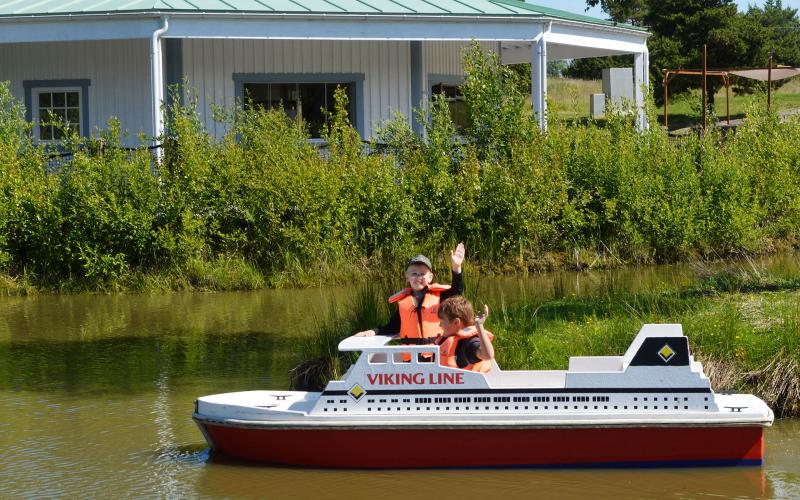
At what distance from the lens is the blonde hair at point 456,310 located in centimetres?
914

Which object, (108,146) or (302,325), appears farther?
(108,146)

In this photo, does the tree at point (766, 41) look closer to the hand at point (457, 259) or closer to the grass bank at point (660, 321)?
the grass bank at point (660, 321)

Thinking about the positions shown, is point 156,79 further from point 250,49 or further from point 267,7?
point 250,49

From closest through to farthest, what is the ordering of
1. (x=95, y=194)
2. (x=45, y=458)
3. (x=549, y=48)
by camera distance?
(x=45, y=458) < (x=95, y=194) < (x=549, y=48)

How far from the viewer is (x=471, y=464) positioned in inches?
352

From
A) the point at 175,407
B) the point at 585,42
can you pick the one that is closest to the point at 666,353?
the point at 175,407

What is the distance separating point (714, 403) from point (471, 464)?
5.72 feet

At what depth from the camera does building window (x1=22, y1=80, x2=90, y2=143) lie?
23.9m

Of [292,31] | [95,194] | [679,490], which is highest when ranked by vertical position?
[292,31]

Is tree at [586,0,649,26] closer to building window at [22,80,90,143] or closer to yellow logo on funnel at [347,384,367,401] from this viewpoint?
building window at [22,80,90,143]

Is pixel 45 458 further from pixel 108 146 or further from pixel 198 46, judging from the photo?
pixel 198 46

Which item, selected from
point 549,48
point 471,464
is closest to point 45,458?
point 471,464

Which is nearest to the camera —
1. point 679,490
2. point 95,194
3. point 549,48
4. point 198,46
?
point 679,490

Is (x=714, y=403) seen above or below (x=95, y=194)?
below
